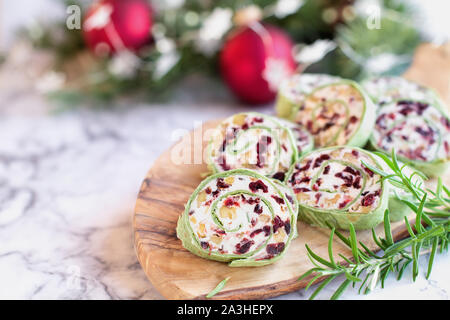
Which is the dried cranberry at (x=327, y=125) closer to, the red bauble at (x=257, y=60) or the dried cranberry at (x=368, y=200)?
the dried cranberry at (x=368, y=200)

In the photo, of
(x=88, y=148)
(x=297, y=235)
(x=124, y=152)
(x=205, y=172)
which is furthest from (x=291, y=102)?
(x=88, y=148)

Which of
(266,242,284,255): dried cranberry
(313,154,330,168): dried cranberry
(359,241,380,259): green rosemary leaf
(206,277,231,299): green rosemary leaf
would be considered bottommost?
(206,277,231,299): green rosemary leaf

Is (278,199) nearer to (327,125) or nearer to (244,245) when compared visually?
(244,245)

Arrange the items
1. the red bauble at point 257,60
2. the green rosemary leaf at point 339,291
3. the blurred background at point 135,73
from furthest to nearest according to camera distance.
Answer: the red bauble at point 257,60
the blurred background at point 135,73
the green rosemary leaf at point 339,291

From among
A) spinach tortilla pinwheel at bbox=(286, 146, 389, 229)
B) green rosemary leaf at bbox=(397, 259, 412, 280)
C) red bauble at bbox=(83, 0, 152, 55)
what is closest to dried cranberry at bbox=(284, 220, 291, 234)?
spinach tortilla pinwheel at bbox=(286, 146, 389, 229)

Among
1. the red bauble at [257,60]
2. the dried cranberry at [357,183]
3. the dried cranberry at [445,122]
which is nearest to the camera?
the dried cranberry at [357,183]

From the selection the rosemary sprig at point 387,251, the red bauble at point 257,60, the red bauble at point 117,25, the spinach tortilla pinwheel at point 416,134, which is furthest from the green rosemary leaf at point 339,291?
the red bauble at point 117,25

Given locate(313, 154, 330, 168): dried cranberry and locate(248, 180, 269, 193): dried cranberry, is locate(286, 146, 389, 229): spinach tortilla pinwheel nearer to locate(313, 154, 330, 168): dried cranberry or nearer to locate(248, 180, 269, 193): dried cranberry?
locate(313, 154, 330, 168): dried cranberry
